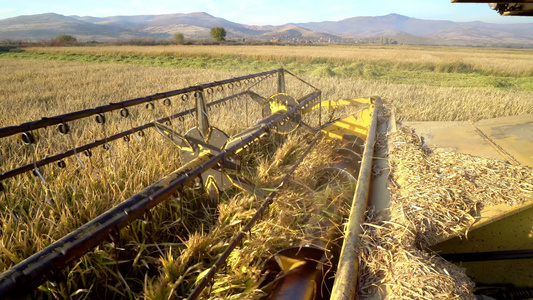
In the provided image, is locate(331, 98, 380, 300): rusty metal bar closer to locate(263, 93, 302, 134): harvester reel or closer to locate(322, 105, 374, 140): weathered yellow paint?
locate(322, 105, 374, 140): weathered yellow paint

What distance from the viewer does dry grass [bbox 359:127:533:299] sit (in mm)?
1373

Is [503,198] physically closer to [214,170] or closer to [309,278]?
[309,278]

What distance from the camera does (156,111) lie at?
6004 millimetres

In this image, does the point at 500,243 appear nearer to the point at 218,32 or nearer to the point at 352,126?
the point at 352,126

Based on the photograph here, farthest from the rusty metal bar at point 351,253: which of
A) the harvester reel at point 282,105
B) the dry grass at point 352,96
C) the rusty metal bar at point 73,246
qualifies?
the dry grass at point 352,96

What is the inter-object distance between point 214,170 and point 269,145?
176 cm

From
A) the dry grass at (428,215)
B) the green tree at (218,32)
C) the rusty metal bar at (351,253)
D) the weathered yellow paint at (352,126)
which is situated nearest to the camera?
the rusty metal bar at (351,253)

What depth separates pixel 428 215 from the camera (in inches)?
71.3

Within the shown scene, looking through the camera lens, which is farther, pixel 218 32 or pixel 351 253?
pixel 218 32

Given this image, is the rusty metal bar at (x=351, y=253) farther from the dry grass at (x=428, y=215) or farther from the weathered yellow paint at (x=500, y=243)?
the weathered yellow paint at (x=500, y=243)

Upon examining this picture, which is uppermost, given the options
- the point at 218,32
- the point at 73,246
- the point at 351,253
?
the point at 218,32

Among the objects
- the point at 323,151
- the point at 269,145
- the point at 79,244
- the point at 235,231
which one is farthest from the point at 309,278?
the point at 269,145

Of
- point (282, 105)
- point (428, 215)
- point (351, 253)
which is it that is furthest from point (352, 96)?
point (351, 253)

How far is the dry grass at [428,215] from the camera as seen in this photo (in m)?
1.37
